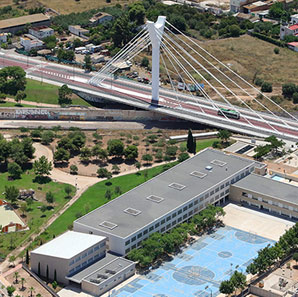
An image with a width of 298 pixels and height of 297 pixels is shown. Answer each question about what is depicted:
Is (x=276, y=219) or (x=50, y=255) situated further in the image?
(x=276, y=219)

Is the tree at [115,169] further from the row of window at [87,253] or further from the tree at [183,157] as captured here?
the row of window at [87,253]

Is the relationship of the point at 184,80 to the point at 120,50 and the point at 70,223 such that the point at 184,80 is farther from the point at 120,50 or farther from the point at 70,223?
the point at 70,223

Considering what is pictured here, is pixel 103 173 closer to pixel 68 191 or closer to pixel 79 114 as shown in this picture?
pixel 68 191

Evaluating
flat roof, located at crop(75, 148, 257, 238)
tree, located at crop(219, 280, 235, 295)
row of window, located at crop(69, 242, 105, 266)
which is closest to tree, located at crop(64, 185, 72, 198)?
flat roof, located at crop(75, 148, 257, 238)

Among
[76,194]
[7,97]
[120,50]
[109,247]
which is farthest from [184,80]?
[109,247]

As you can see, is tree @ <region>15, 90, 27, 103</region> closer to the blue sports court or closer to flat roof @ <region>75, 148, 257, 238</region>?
flat roof @ <region>75, 148, 257, 238</region>

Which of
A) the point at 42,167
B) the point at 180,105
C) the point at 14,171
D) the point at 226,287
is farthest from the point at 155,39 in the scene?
the point at 226,287
